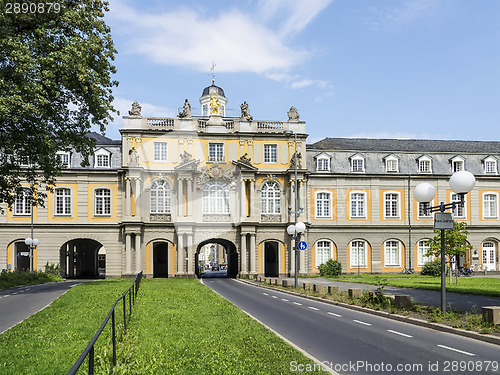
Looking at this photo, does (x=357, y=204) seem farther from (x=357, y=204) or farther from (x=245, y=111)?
(x=245, y=111)

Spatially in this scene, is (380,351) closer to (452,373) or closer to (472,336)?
(452,373)

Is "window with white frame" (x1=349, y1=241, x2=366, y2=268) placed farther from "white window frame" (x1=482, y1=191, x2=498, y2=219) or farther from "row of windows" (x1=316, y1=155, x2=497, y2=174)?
"white window frame" (x1=482, y1=191, x2=498, y2=219)

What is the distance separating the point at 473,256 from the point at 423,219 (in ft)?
21.1

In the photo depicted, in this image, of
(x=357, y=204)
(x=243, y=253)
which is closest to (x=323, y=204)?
(x=357, y=204)

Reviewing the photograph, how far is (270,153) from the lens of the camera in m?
53.5

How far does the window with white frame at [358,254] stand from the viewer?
54.8m

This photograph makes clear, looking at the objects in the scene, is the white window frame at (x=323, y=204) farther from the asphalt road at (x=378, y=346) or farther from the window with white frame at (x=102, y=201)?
the asphalt road at (x=378, y=346)

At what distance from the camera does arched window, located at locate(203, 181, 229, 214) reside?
52.7 meters

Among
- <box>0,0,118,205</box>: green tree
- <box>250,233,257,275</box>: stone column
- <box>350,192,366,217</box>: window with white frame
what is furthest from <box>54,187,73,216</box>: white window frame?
<box>350,192,366,217</box>: window with white frame

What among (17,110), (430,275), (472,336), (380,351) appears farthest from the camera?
(430,275)

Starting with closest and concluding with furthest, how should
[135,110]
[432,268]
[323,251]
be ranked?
[432,268]
[135,110]
[323,251]

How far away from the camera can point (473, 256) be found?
183 ft

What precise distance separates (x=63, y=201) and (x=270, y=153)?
2088cm

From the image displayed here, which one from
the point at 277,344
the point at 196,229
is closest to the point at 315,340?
the point at 277,344
